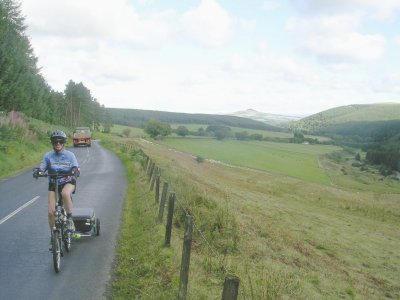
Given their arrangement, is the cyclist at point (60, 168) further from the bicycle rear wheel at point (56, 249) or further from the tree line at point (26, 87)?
the tree line at point (26, 87)

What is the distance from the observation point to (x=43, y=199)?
14945 millimetres

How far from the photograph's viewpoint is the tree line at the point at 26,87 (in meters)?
34.7

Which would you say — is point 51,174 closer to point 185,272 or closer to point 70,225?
point 70,225

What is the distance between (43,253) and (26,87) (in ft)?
143

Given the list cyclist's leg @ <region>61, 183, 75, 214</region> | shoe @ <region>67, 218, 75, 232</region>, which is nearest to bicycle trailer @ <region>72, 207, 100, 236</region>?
shoe @ <region>67, 218, 75, 232</region>

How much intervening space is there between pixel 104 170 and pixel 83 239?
52.5 feet

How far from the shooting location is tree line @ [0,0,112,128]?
34.7 meters

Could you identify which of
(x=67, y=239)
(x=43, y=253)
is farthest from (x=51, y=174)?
(x=43, y=253)

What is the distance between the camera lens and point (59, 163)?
819 centimetres

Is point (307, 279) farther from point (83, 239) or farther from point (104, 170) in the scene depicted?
point (104, 170)

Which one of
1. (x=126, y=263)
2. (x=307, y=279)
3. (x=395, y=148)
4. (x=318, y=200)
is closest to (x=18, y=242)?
(x=126, y=263)

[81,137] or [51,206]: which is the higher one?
[51,206]

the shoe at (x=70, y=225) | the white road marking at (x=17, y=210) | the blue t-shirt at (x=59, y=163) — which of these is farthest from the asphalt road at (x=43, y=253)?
the blue t-shirt at (x=59, y=163)

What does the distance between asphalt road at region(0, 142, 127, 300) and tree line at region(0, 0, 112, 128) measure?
21.9 m
